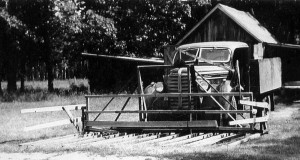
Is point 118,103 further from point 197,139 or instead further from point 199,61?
point 197,139

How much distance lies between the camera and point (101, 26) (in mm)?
28484

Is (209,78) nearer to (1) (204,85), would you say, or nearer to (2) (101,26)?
(1) (204,85)

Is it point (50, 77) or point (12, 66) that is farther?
point (50, 77)

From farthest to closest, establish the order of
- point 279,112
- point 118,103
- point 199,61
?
point 118,103 → point 279,112 → point 199,61

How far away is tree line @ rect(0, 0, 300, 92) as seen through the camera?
91.6 feet

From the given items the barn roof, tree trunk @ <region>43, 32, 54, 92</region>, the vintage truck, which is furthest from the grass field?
tree trunk @ <region>43, 32, 54, 92</region>

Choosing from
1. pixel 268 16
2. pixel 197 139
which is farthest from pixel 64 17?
pixel 197 139

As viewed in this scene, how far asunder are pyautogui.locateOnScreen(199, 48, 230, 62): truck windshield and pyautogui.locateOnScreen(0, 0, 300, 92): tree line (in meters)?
14.3

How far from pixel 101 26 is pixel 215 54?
1526 cm

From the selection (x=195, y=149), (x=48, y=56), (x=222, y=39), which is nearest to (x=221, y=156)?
(x=195, y=149)

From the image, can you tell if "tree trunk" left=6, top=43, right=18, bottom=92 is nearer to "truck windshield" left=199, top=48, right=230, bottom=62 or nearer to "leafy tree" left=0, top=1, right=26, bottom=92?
"leafy tree" left=0, top=1, right=26, bottom=92

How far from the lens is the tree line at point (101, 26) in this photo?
2792 cm

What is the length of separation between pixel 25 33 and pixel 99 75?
575cm

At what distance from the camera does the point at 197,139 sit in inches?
427
